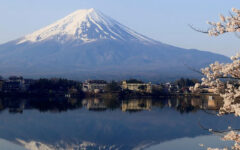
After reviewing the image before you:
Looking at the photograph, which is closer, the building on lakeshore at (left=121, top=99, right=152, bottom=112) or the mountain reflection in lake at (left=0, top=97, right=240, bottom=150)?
the mountain reflection in lake at (left=0, top=97, right=240, bottom=150)

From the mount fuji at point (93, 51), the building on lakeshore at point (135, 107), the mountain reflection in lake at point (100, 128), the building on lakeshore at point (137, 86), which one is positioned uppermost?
the mount fuji at point (93, 51)

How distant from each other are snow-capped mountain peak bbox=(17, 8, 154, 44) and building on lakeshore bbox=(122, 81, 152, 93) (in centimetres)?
5035

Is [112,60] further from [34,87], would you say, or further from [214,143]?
[214,143]

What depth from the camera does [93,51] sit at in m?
88.8

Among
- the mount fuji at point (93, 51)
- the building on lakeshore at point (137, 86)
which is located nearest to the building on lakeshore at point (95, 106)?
the building on lakeshore at point (137, 86)

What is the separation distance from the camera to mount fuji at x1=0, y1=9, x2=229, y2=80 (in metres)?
80.1

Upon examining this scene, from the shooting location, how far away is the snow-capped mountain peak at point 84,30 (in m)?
91.2

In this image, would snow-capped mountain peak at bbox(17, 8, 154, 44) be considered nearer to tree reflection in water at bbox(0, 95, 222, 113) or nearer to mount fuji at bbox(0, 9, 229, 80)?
mount fuji at bbox(0, 9, 229, 80)

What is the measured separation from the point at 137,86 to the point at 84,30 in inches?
2100

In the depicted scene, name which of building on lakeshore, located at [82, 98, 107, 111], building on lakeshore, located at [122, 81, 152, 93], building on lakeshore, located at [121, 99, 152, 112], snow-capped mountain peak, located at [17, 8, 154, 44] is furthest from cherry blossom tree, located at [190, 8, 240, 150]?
snow-capped mountain peak, located at [17, 8, 154, 44]

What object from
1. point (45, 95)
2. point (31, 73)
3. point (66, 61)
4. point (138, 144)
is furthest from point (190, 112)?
point (66, 61)

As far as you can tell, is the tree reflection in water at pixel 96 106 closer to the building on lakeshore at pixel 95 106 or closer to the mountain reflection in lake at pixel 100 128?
the building on lakeshore at pixel 95 106

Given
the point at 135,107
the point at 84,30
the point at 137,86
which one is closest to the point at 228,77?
the point at 135,107

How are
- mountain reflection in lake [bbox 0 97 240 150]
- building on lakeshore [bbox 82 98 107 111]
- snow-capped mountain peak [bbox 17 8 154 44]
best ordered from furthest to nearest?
snow-capped mountain peak [bbox 17 8 154 44]
building on lakeshore [bbox 82 98 107 111]
mountain reflection in lake [bbox 0 97 240 150]
